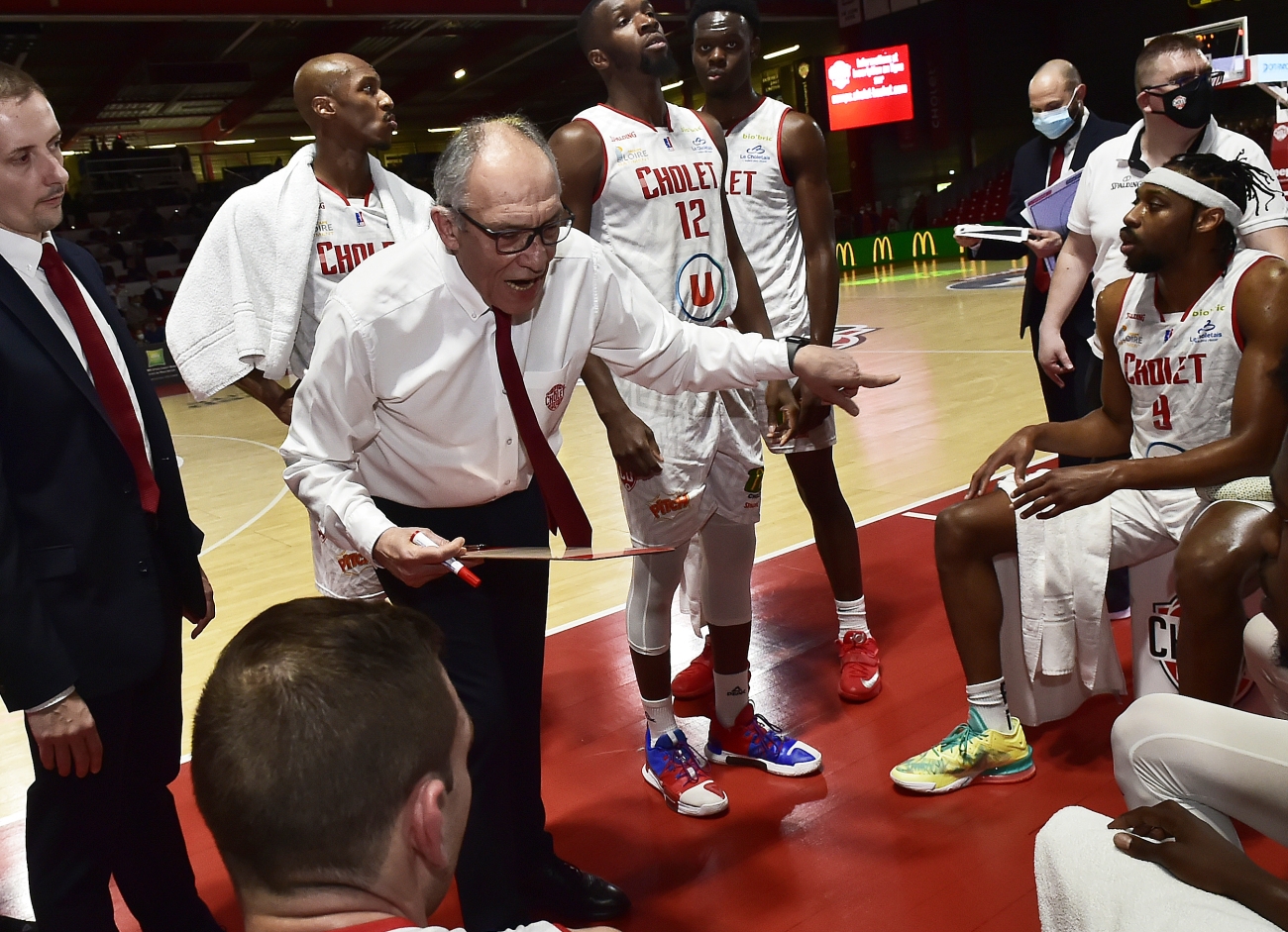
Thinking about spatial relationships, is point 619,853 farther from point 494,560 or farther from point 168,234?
Result: point 168,234

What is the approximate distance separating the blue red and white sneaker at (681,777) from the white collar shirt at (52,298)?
5.00 ft

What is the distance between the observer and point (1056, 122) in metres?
4.38

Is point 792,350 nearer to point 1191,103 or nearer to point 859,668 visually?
point 859,668

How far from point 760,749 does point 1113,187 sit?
7.25 feet

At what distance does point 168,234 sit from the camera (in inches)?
786

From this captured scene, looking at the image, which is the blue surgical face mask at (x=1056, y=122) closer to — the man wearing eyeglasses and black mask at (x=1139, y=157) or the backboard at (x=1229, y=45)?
the man wearing eyeglasses and black mask at (x=1139, y=157)

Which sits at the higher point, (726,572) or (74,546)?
(74,546)

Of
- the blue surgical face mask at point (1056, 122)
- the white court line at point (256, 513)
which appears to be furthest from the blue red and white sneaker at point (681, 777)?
the white court line at point (256, 513)

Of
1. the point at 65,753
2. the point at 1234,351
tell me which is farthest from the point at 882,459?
the point at 65,753

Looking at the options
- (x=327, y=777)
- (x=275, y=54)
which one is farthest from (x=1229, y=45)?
(x=327, y=777)

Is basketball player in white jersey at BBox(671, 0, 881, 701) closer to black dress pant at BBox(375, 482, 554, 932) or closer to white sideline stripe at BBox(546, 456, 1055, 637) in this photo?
white sideline stripe at BBox(546, 456, 1055, 637)

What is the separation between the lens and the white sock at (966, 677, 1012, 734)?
288 centimetres

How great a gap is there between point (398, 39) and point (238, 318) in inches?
685

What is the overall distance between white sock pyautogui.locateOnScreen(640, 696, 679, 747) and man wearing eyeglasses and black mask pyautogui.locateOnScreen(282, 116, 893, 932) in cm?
70
